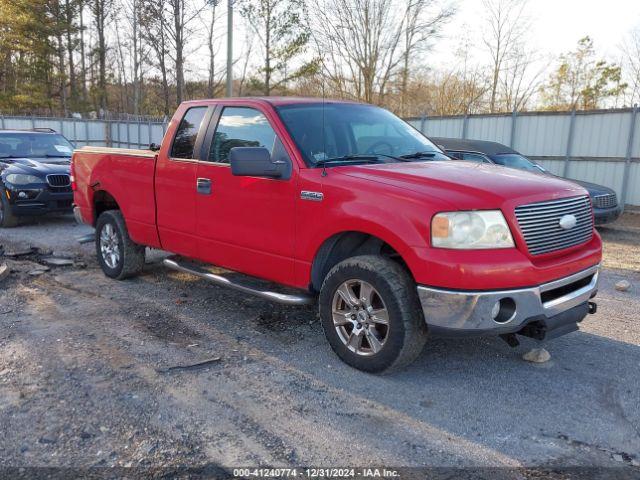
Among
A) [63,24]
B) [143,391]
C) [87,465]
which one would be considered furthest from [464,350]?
[63,24]

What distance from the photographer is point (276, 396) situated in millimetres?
3521

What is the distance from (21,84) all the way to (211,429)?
43102 mm

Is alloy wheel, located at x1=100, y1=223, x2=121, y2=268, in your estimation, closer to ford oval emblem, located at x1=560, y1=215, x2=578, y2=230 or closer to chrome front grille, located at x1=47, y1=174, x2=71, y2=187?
chrome front grille, located at x1=47, y1=174, x2=71, y2=187

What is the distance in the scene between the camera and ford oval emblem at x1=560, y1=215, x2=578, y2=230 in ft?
11.9

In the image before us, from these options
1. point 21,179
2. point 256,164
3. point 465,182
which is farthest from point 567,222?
point 21,179

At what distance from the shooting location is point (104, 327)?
4730 millimetres

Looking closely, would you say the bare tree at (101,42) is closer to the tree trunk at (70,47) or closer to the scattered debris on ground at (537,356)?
the tree trunk at (70,47)

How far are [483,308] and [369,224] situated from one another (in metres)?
0.90

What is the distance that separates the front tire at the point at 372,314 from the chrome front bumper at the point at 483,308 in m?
0.17

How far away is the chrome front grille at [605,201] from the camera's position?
9.98 meters

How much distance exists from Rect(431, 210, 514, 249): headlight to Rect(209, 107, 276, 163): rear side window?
163 cm

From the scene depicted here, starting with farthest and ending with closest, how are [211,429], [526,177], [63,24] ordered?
[63,24]
[526,177]
[211,429]

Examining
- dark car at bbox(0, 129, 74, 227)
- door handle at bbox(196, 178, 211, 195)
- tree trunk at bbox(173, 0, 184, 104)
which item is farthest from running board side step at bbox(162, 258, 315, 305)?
tree trunk at bbox(173, 0, 184, 104)

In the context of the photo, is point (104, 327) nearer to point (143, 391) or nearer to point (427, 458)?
point (143, 391)
